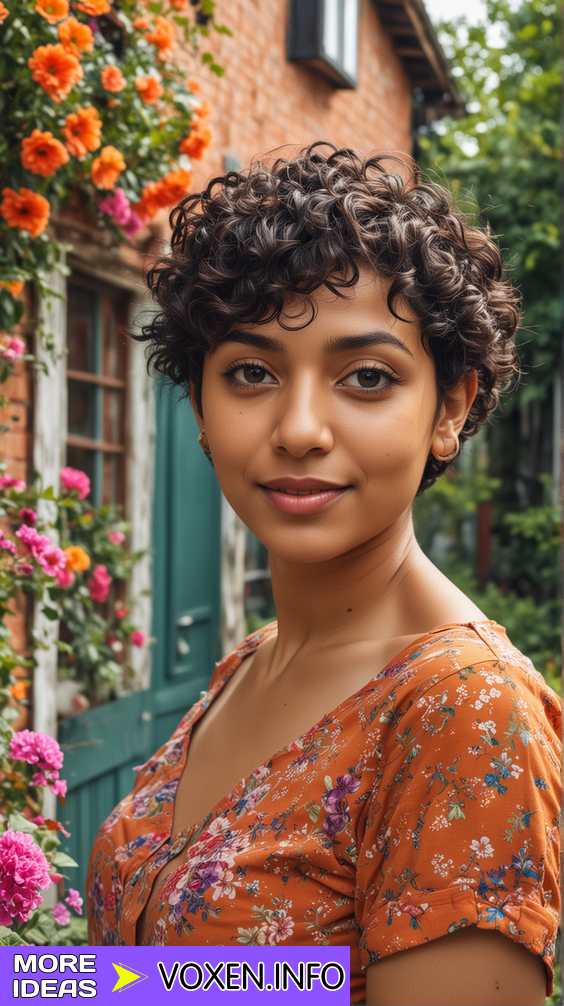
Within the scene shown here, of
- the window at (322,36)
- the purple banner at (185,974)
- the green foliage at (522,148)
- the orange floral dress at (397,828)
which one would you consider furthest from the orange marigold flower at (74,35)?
the green foliage at (522,148)

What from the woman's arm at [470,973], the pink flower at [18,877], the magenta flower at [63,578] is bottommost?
the pink flower at [18,877]

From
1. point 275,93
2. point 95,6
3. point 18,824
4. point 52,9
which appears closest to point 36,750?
point 18,824

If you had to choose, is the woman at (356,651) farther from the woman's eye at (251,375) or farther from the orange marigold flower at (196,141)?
the orange marigold flower at (196,141)

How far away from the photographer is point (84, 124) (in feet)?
7.05

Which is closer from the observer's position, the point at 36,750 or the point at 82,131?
the point at 36,750

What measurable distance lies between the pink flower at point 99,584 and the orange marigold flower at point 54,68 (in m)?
1.46

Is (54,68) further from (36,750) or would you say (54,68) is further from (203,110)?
(36,750)

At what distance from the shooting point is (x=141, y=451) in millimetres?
3543

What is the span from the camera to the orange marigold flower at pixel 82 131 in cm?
213

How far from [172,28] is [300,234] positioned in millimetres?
1897

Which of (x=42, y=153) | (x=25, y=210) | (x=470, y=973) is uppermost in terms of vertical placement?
(x=42, y=153)

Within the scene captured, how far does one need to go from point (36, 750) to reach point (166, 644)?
2060 millimetres

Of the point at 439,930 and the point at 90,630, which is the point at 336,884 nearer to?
the point at 439,930

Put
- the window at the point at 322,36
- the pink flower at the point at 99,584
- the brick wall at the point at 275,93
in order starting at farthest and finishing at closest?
1. the window at the point at 322,36
2. the brick wall at the point at 275,93
3. the pink flower at the point at 99,584
